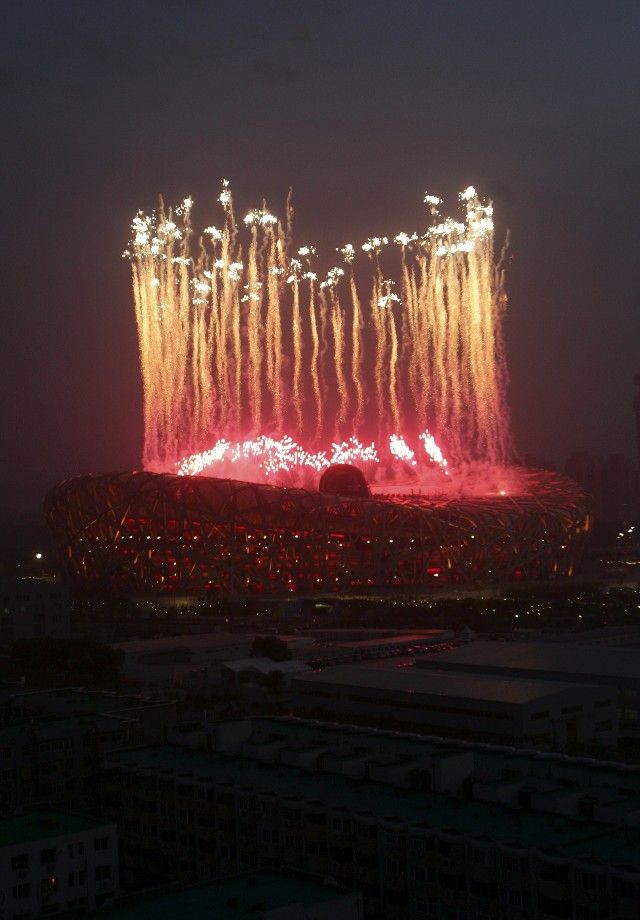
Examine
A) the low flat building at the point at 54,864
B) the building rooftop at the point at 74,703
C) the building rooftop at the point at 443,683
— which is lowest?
the low flat building at the point at 54,864

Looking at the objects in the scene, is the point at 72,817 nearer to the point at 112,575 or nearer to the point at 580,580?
the point at 112,575

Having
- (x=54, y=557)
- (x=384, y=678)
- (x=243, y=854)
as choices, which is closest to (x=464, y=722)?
(x=384, y=678)

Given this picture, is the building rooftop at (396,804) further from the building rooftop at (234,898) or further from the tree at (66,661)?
the tree at (66,661)

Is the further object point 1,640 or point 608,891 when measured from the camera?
point 1,640

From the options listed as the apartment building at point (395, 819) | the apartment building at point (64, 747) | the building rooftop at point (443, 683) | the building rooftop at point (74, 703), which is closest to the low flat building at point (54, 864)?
the apartment building at point (395, 819)

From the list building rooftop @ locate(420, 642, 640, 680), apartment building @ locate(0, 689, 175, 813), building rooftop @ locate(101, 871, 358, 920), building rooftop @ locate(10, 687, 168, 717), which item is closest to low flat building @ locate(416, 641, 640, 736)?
building rooftop @ locate(420, 642, 640, 680)

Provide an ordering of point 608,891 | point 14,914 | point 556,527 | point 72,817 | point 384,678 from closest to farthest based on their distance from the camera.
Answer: point 608,891, point 14,914, point 72,817, point 384,678, point 556,527

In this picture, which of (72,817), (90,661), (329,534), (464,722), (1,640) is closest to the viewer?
(72,817)

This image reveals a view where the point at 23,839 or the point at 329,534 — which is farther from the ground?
the point at 329,534
